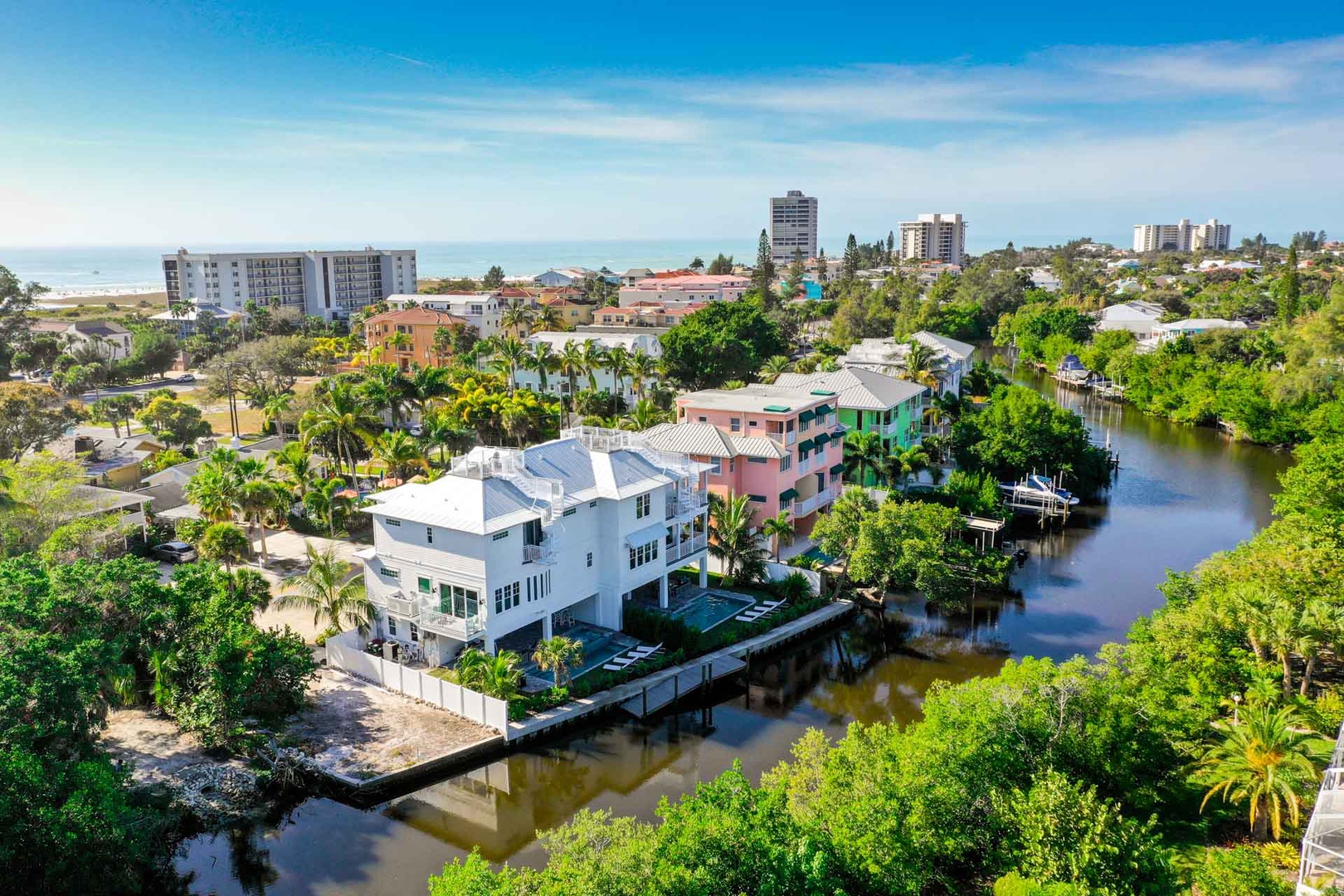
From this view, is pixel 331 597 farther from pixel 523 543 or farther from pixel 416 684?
pixel 523 543

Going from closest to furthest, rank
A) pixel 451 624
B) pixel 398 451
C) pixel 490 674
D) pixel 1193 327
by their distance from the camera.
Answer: pixel 490 674 < pixel 451 624 < pixel 398 451 < pixel 1193 327

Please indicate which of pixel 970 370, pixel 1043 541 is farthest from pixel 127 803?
pixel 970 370

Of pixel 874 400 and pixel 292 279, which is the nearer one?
pixel 874 400

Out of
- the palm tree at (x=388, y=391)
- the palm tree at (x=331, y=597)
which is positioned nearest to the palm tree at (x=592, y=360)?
the palm tree at (x=388, y=391)

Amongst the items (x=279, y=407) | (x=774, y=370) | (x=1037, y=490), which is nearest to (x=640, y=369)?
(x=774, y=370)

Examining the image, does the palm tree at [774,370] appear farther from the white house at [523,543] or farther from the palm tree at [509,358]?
the white house at [523,543]
